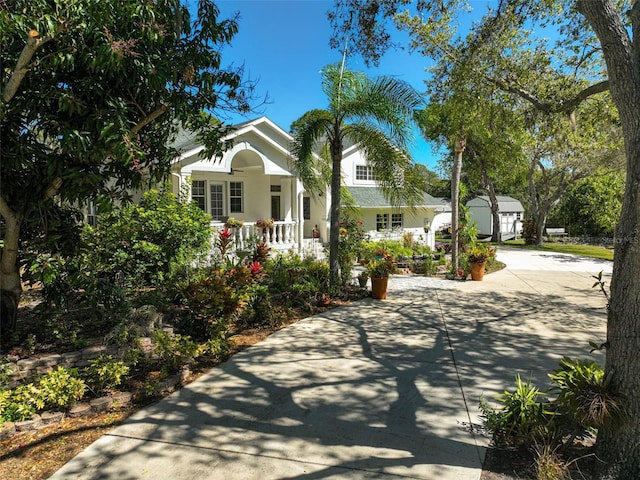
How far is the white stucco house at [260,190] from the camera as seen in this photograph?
1330 centimetres

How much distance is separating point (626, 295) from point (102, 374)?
4877 millimetres

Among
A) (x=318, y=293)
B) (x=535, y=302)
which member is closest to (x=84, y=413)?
(x=318, y=293)

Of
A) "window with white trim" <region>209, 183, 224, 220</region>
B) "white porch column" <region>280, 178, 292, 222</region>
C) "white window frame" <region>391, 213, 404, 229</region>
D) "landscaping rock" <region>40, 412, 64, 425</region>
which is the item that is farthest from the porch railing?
"landscaping rock" <region>40, 412, 64, 425</region>

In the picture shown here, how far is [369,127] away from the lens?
935 cm

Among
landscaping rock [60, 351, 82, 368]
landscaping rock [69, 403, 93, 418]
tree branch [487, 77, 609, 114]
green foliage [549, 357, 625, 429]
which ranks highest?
tree branch [487, 77, 609, 114]

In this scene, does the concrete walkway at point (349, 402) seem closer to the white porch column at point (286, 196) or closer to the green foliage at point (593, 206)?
the white porch column at point (286, 196)

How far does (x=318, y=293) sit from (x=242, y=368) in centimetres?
405

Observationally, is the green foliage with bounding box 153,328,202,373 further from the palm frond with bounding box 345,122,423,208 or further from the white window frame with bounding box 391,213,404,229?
the white window frame with bounding box 391,213,404,229

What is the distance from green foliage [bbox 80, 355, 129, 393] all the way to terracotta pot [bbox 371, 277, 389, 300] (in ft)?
20.7

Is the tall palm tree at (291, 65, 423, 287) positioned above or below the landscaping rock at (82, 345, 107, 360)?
above

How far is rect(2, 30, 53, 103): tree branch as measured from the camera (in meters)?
3.38

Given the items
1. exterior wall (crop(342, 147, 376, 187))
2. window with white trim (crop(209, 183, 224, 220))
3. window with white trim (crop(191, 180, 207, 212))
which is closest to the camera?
window with white trim (crop(191, 180, 207, 212))

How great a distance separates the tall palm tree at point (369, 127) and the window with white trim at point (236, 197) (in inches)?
280

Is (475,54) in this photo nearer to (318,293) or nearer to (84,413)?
(318,293)
